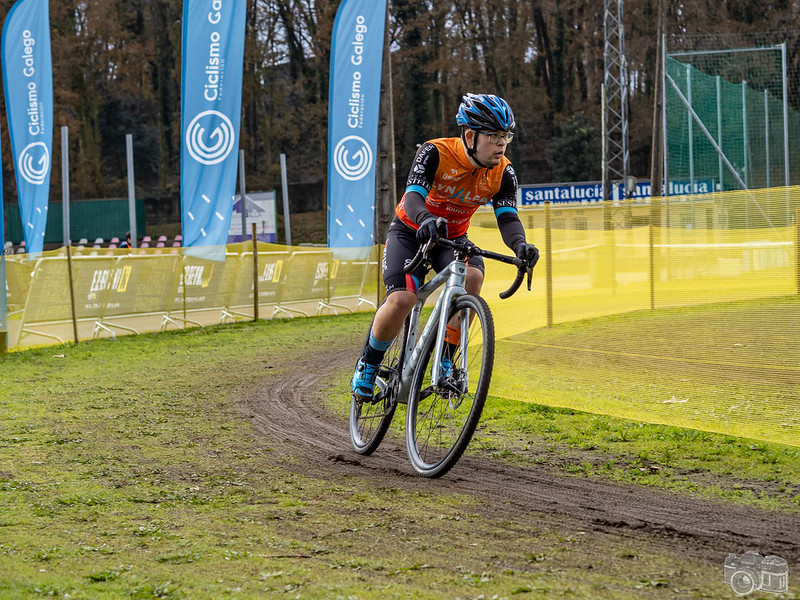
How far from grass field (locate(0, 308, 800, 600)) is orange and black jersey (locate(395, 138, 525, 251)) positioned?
62.0 inches

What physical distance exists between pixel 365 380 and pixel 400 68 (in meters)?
50.9

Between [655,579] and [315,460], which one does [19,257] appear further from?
[655,579]

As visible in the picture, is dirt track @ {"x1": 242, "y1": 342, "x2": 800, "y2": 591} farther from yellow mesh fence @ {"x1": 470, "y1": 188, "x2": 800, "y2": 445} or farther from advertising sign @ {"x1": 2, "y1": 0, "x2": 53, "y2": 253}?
advertising sign @ {"x1": 2, "y1": 0, "x2": 53, "y2": 253}

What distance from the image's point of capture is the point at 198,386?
10023mm

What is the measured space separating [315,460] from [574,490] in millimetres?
1825

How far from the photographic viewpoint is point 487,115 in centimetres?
543

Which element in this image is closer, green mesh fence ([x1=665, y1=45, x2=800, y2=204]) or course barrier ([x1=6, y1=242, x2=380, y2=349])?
course barrier ([x1=6, y1=242, x2=380, y2=349])

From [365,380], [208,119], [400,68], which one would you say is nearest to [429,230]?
[365,380]

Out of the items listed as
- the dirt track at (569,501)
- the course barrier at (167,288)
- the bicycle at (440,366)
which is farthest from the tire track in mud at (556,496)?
the course barrier at (167,288)

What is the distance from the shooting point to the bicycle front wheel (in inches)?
197

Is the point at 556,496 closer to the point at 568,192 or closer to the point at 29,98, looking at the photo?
the point at 29,98

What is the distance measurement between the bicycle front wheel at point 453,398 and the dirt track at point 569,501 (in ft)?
0.61

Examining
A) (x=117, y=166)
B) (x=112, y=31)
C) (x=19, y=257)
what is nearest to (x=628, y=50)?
(x=112, y=31)

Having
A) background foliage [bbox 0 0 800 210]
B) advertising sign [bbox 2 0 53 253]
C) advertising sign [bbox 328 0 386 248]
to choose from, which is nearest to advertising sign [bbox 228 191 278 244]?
background foliage [bbox 0 0 800 210]
